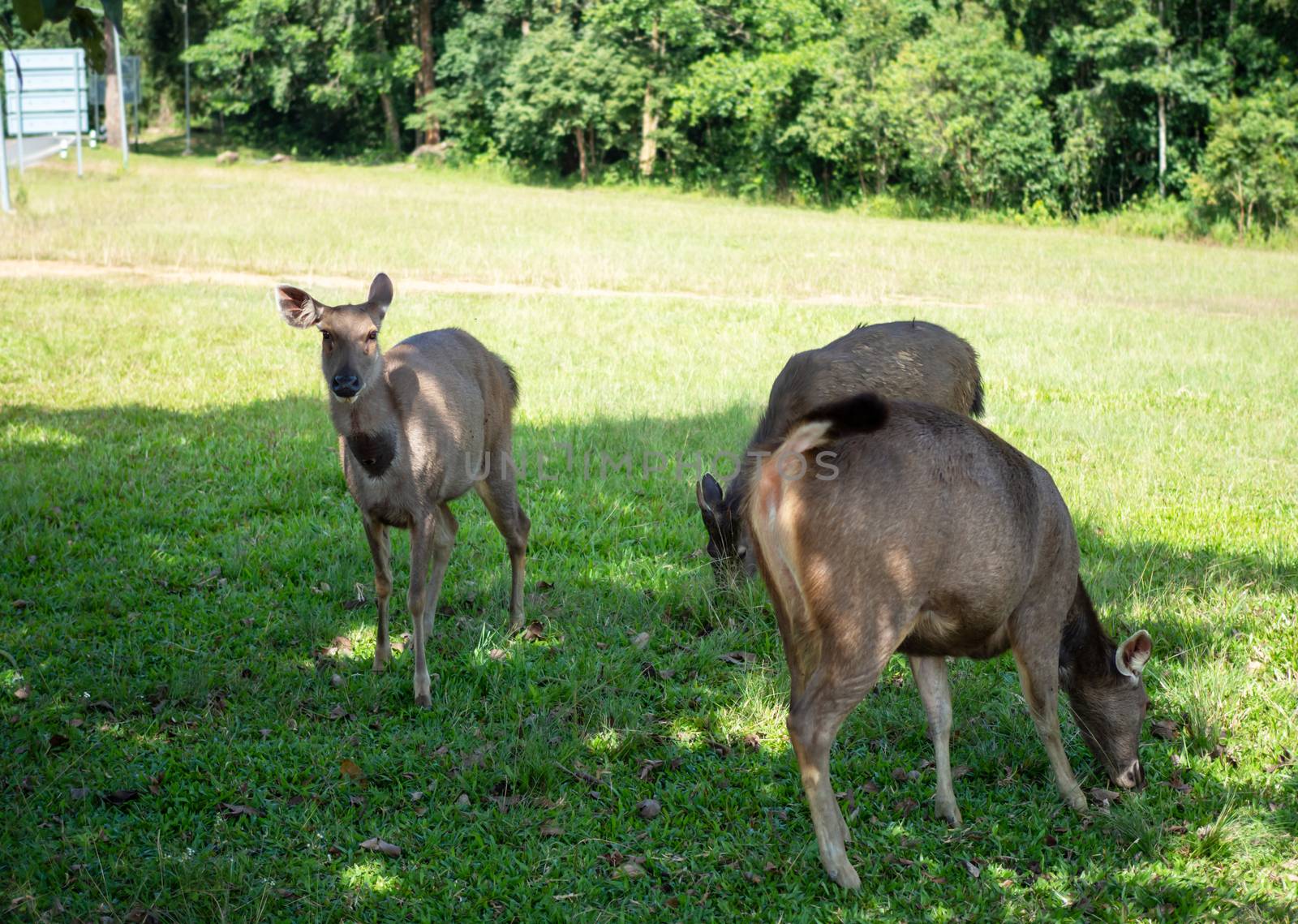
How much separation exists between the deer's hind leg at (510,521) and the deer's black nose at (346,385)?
1.28 metres

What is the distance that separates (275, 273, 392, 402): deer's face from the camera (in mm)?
5594

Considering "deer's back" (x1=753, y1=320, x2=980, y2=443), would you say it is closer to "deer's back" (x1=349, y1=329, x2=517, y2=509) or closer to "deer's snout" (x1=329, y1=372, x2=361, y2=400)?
"deer's back" (x1=349, y1=329, x2=517, y2=509)

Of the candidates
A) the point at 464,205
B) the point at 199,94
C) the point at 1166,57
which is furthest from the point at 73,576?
the point at 199,94

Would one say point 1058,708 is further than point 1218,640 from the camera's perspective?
No

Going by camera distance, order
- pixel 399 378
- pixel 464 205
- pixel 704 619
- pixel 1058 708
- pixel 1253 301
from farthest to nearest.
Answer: pixel 464 205
pixel 1253 301
pixel 704 619
pixel 399 378
pixel 1058 708

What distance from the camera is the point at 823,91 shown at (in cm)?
3831

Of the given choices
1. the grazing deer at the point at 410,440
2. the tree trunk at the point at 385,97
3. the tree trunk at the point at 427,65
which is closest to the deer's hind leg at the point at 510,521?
the grazing deer at the point at 410,440

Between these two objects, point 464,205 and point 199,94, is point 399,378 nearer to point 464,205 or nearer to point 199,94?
point 464,205

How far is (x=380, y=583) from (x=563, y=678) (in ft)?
3.48

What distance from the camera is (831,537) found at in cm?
408

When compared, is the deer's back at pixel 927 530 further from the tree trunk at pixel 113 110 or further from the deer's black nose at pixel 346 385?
the tree trunk at pixel 113 110

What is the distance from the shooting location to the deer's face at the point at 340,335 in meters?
5.59

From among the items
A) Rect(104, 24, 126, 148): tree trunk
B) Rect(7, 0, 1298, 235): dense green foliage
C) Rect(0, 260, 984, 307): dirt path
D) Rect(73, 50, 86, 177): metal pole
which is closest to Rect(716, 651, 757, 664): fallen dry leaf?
Rect(0, 260, 984, 307): dirt path

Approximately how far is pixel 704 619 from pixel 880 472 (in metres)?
2.67
